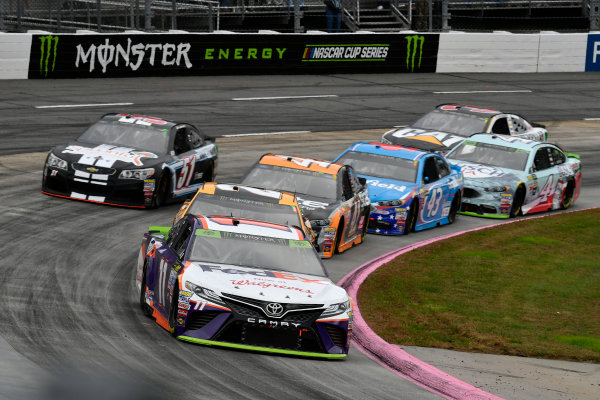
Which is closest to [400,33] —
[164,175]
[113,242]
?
[164,175]

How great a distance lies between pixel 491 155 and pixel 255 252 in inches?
450

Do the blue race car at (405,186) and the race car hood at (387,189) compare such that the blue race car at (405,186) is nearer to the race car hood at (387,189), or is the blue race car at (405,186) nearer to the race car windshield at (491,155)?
the race car hood at (387,189)

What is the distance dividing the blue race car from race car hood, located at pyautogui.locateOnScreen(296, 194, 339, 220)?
2.15 metres

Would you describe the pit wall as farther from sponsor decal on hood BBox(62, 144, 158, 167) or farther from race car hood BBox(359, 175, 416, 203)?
race car hood BBox(359, 175, 416, 203)

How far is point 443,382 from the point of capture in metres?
10.3

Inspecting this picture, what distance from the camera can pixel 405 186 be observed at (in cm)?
1906

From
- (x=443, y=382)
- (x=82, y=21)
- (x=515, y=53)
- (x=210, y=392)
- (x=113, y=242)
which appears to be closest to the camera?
(x=210, y=392)

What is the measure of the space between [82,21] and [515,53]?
16419mm

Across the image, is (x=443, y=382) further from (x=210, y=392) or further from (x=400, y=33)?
(x=400, y=33)

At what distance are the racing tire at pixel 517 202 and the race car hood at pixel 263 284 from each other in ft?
34.7

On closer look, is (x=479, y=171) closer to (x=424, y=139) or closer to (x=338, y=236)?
(x=424, y=139)

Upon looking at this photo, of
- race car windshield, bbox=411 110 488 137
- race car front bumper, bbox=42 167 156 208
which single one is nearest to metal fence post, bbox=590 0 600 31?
race car windshield, bbox=411 110 488 137

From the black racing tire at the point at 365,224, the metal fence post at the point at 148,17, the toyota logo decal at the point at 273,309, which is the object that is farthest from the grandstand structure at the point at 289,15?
the toyota logo decal at the point at 273,309

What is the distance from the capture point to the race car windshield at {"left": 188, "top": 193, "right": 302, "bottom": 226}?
1393 cm
